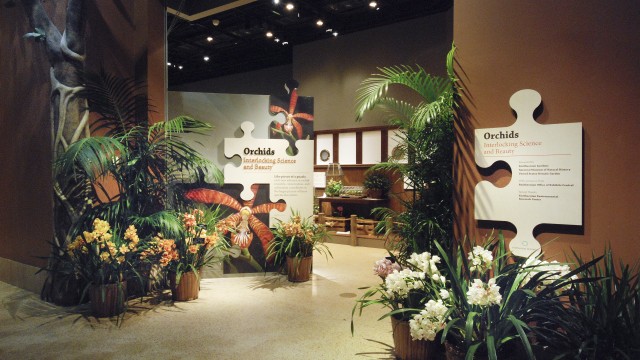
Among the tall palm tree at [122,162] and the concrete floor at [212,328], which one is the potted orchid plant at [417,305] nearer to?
the concrete floor at [212,328]

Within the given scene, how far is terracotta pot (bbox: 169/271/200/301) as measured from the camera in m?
4.07

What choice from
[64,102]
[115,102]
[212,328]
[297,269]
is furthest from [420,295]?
[64,102]

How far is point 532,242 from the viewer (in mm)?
2490

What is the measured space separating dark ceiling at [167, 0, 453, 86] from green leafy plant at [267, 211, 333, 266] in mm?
2838

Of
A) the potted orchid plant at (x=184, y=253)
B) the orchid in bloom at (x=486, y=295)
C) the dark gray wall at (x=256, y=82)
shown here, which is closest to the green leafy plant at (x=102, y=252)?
the potted orchid plant at (x=184, y=253)

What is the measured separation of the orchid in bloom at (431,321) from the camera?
214 cm

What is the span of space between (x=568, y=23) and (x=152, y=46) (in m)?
3.96

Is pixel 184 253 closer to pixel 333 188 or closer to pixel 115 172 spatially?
pixel 115 172

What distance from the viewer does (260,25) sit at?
7.98m

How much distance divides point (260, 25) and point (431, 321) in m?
7.11

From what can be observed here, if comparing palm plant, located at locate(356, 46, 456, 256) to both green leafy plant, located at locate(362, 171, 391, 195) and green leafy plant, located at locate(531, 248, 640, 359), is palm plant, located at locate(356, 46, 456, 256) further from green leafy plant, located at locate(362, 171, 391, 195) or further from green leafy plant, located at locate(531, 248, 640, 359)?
green leafy plant, located at locate(362, 171, 391, 195)

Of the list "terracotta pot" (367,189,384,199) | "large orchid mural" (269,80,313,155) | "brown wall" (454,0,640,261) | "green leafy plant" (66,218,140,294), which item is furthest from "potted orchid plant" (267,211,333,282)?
"terracotta pot" (367,189,384,199)

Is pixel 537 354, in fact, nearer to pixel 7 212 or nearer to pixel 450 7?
pixel 7 212

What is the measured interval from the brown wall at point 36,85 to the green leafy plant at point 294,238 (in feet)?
6.57
